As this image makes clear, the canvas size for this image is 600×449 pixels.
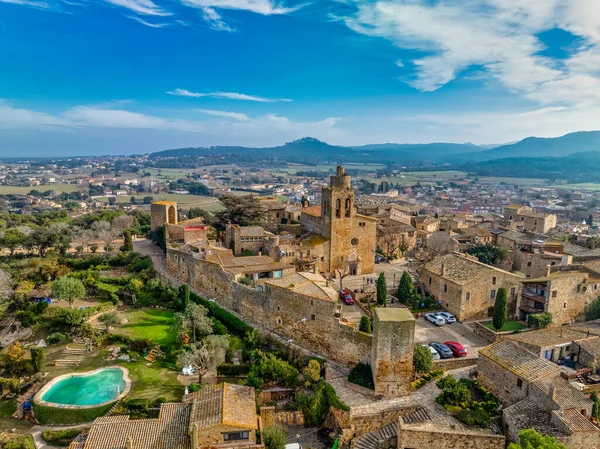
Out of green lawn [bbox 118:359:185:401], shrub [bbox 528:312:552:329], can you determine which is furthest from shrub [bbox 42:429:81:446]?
shrub [bbox 528:312:552:329]

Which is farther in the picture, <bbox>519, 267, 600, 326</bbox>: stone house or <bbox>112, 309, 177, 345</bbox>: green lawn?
<bbox>112, 309, 177, 345</bbox>: green lawn

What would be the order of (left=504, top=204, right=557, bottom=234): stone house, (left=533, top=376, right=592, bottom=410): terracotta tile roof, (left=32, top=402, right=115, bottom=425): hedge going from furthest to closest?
1. (left=504, top=204, right=557, bottom=234): stone house
2. (left=32, top=402, right=115, bottom=425): hedge
3. (left=533, top=376, right=592, bottom=410): terracotta tile roof

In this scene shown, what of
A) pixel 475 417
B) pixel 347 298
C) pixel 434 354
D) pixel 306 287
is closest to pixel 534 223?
pixel 347 298

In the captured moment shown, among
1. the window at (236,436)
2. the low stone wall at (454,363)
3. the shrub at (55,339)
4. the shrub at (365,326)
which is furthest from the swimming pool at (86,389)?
the low stone wall at (454,363)

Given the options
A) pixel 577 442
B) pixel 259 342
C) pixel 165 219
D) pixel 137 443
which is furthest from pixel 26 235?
pixel 577 442

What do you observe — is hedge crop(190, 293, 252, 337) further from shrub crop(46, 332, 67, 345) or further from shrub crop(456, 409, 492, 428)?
shrub crop(456, 409, 492, 428)

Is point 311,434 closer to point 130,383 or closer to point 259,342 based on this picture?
point 259,342
